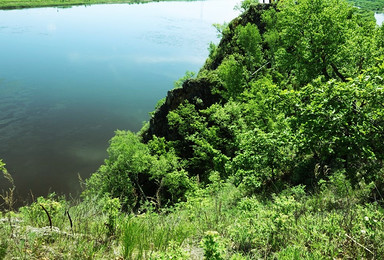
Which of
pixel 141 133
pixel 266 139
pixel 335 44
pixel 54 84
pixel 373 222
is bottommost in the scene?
pixel 141 133

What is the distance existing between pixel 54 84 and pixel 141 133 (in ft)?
82.3

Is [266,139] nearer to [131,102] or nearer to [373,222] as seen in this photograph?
[373,222]

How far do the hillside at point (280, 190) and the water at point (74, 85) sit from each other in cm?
1625

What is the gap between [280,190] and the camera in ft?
35.0

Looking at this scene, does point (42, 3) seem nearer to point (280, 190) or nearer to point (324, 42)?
point (324, 42)

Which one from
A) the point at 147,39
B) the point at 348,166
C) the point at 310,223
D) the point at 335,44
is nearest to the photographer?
the point at 310,223

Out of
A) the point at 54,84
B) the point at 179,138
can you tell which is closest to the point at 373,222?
the point at 179,138

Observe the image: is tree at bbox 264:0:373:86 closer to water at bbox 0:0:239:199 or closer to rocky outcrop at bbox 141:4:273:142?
rocky outcrop at bbox 141:4:273:142

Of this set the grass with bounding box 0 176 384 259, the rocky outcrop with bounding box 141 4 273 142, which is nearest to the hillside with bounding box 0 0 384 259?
the grass with bounding box 0 176 384 259

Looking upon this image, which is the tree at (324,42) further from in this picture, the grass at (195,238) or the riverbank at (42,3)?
the riverbank at (42,3)

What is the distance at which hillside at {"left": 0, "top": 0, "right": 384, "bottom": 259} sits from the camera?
4.18 metres

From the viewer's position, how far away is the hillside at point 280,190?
4180 millimetres

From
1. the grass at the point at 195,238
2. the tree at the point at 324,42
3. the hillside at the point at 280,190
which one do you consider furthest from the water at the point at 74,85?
the grass at the point at 195,238

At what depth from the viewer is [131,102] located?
51.8 metres
